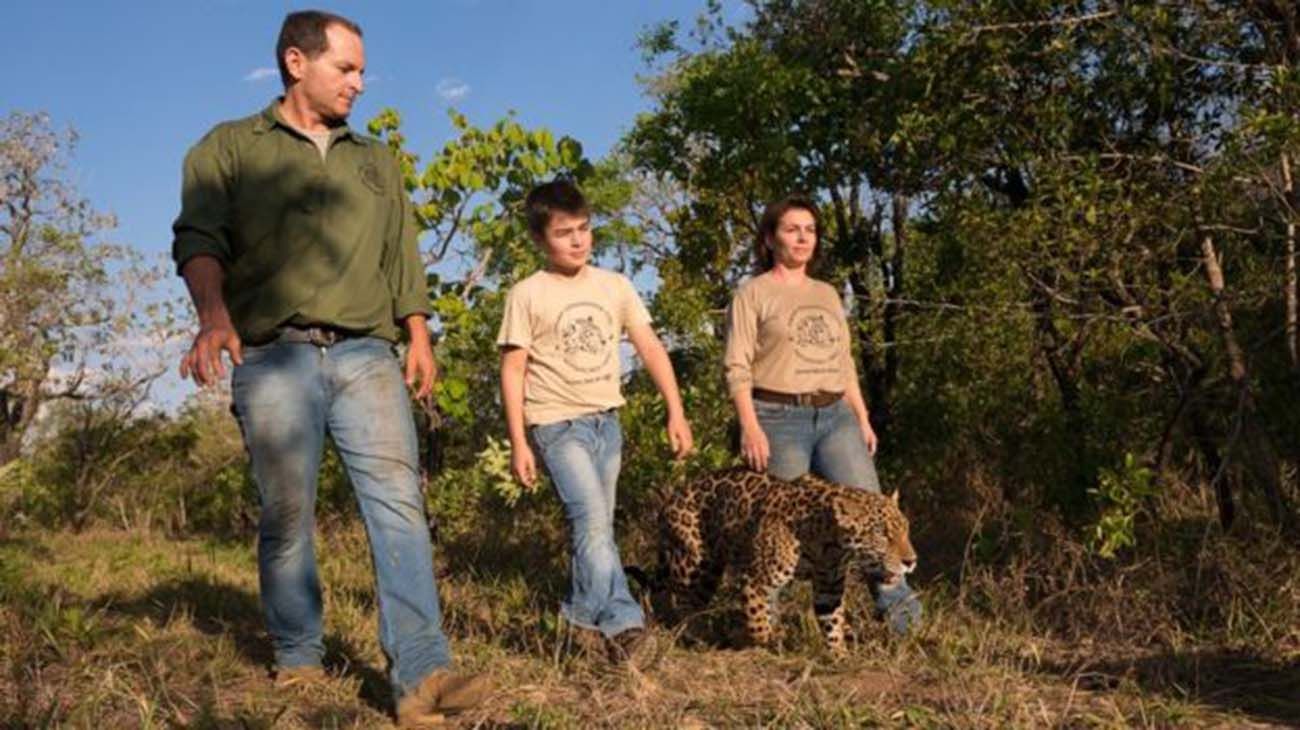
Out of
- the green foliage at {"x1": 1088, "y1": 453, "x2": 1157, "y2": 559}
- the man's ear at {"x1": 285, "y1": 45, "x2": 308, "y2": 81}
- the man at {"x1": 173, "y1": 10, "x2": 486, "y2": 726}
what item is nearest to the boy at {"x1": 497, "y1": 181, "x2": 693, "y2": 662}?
the man at {"x1": 173, "y1": 10, "x2": 486, "y2": 726}

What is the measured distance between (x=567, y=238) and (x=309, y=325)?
1225 millimetres

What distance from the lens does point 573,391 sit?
5.07m

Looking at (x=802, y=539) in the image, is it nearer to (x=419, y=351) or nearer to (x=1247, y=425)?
(x=419, y=351)

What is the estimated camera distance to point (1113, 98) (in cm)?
656

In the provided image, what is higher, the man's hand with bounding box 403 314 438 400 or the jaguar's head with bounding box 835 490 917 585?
the man's hand with bounding box 403 314 438 400

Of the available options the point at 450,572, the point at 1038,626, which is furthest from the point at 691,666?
the point at 450,572

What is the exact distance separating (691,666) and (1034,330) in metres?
3.86

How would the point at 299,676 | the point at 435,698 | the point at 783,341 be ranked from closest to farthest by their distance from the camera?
1. the point at 435,698
2. the point at 299,676
3. the point at 783,341

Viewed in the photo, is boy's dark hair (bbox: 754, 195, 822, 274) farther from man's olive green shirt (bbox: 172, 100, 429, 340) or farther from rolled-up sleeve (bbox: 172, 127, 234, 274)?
rolled-up sleeve (bbox: 172, 127, 234, 274)

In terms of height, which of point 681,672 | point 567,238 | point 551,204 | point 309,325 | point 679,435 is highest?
point 551,204

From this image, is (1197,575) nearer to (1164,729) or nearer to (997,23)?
(1164,729)

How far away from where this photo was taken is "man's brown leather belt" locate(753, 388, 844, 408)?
556 cm

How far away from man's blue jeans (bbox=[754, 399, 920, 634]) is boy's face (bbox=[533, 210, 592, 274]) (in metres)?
1.18

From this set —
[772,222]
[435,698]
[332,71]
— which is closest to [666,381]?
[772,222]
